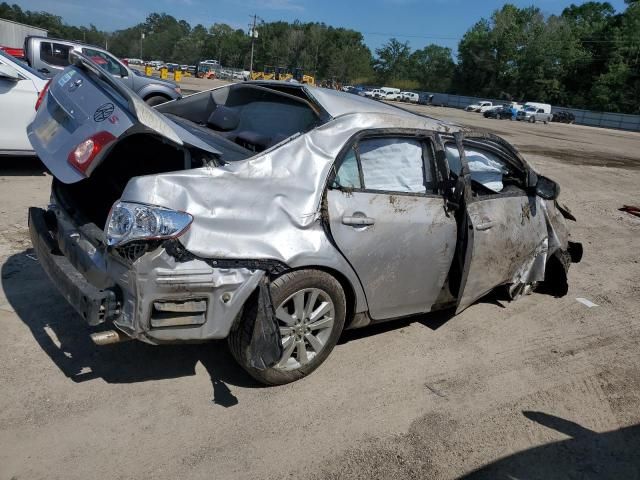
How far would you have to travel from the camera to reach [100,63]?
12820 mm

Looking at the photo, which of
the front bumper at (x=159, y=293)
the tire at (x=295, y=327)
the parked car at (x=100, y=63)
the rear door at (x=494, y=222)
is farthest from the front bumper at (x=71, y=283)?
the parked car at (x=100, y=63)

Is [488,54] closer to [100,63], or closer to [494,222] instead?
[100,63]

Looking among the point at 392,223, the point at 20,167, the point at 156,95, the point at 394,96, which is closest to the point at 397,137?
the point at 392,223

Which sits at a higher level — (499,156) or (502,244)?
(499,156)

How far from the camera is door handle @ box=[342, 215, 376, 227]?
323 centimetres

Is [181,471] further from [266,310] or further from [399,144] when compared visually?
[399,144]

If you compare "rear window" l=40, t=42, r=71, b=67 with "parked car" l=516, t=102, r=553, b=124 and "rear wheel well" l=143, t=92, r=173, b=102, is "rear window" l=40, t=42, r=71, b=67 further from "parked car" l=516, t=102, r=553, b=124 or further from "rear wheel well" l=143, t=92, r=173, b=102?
"parked car" l=516, t=102, r=553, b=124

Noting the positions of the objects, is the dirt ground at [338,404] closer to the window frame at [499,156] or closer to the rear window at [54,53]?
the window frame at [499,156]

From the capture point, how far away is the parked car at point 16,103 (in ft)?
22.9

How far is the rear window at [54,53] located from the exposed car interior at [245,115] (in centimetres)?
1018

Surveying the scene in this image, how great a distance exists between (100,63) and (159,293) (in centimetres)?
1190

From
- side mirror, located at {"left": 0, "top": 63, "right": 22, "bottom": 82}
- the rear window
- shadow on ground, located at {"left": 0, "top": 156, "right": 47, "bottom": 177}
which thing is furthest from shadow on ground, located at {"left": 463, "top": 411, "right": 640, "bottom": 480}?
the rear window

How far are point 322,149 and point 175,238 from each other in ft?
3.50

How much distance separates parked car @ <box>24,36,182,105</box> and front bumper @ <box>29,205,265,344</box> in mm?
10323
